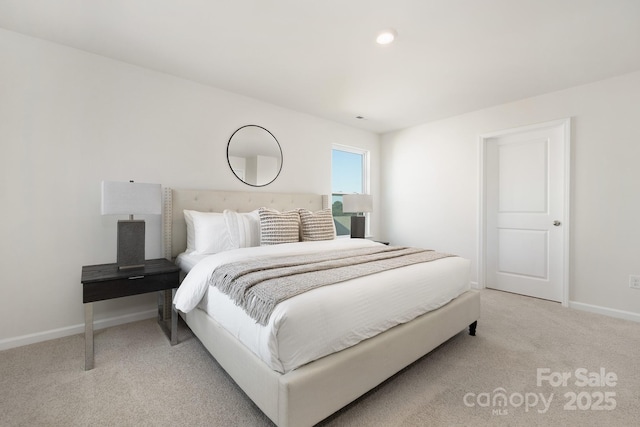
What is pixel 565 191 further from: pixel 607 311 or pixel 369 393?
pixel 369 393

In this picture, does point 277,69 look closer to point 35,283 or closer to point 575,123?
point 35,283

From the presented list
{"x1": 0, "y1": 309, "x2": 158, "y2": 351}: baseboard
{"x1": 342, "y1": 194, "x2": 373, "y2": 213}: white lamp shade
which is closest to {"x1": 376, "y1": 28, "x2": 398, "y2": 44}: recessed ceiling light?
{"x1": 342, "y1": 194, "x2": 373, "y2": 213}: white lamp shade

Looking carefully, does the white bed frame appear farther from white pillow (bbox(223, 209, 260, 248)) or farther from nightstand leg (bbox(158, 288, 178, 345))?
white pillow (bbox(223, 209, 260, 248))

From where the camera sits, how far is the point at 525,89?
10.3ft

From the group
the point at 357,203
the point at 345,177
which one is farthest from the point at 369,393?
the point at 345,177

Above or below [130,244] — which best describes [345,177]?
above

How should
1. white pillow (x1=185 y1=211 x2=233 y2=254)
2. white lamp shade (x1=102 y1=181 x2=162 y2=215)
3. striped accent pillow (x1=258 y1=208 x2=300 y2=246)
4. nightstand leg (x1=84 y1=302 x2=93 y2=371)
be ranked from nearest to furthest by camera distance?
nightstand leg (x1=84 y1=302 x2=93 y2=371) < white lamp shade (x1=102 y1=181 x2=162 y2=215) < white pillow (x1=185 y1=211 x2=233 y2=254) < striped accent pillow (x1=258 y1=208 x2=300 y2=246)

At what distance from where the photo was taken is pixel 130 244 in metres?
2.20

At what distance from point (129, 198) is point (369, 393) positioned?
7.03 feet

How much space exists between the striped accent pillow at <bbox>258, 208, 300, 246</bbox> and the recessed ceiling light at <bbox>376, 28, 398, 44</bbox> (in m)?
1.73

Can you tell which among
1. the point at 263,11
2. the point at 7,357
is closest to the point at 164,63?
the point at 263,11

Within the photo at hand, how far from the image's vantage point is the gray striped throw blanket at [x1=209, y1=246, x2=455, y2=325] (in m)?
1.38

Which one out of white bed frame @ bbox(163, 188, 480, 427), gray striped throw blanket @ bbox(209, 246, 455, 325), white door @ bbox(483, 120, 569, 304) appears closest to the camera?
white bed frame @ bbox(163, 188, 480, 427)

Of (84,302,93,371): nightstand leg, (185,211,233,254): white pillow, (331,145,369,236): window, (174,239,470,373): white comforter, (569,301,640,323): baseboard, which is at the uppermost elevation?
(331,145,369,236): window
